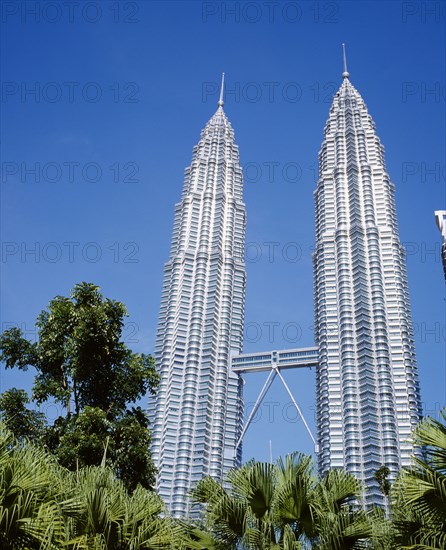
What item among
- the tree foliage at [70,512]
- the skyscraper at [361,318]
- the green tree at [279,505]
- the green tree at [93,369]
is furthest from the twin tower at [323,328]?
the tree foliage at [70,512]

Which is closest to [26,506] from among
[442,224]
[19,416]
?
[19,416]

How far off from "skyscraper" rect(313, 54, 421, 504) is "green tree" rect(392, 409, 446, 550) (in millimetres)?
92528

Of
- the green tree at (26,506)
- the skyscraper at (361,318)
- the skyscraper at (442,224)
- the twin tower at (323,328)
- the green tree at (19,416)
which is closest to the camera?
the green tree at (26,506)

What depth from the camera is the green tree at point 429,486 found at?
10005 millimetres

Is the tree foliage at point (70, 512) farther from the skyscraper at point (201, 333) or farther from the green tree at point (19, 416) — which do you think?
the skyscraper at point (201, 333)

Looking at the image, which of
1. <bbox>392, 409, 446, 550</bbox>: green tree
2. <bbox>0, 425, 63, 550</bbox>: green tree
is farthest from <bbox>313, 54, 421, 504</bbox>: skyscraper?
<bbox>0, 425, 63, 550</bbox>: green tree

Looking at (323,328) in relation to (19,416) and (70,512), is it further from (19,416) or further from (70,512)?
(70,512)

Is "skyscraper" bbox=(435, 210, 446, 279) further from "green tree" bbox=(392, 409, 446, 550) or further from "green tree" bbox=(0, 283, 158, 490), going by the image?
"green tree" bbox=(392, 409, 446, 550)

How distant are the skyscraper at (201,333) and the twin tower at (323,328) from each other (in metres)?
0.23

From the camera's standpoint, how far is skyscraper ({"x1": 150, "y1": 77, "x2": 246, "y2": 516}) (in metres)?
117

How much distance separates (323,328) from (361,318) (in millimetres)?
7277

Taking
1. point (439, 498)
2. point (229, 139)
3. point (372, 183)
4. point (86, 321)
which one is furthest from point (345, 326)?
point (439, 498)

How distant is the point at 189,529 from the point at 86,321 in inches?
355

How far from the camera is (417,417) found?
109 meters
